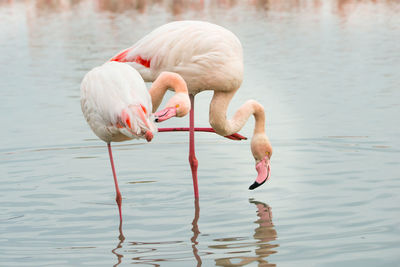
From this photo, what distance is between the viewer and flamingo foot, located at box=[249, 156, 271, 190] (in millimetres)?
6594

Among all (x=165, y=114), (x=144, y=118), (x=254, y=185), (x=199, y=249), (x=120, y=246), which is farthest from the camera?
(x=254, y=185)

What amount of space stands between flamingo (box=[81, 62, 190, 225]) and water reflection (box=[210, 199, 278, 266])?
917 mm

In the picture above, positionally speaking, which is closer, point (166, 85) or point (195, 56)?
point (166, 85)

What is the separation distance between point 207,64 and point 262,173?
105 centimetres

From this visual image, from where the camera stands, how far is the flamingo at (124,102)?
5414 millimetres

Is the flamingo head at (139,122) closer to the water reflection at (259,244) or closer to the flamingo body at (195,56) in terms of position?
the water reflection at (259,244)

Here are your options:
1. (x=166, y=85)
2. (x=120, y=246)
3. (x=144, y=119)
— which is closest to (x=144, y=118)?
(x=144, y=119)

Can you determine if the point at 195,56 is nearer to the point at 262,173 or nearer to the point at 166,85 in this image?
the point at 166,85

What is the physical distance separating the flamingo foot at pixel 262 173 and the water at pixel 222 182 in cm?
13

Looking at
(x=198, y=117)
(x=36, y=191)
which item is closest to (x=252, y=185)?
(x=36, y=191)

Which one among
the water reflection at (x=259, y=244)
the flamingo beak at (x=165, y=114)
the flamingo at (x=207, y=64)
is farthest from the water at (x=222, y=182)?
the flamingo beak at (x=165, y=114)

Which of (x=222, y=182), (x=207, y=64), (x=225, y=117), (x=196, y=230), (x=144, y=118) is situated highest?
(x=207, y=64)

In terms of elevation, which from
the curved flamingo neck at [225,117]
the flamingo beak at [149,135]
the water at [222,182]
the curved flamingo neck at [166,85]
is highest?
the curved flamingo neck at [166,85]

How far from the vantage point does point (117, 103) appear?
558 centimetres
